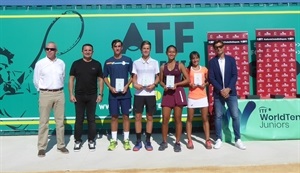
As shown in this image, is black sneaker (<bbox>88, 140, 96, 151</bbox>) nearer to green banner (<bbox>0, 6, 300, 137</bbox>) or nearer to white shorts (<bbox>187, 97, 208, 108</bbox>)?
green banner (<bbox>0, 6, 300, 137</bbox>)

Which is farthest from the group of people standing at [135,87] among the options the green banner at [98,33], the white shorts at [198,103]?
the green banner at [98,33]

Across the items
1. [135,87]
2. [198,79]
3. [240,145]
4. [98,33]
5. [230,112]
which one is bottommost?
[240,145]

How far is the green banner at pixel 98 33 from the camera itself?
7500 mm

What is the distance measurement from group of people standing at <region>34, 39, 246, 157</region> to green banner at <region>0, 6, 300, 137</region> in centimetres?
172

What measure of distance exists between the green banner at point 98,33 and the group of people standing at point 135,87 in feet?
5.64

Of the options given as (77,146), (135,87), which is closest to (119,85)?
(135,87)

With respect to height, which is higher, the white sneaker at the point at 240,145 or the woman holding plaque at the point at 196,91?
the woman holding plaque at the point at 196,91

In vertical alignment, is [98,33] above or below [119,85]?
above

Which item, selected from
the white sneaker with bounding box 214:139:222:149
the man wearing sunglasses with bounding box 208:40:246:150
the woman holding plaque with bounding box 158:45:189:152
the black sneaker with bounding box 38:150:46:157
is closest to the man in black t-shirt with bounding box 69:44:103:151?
the black sneaker with bounding box 38:150:46:157

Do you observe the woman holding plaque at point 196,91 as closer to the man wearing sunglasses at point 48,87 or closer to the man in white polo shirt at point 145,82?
the man in white polo shirt at point 145,82

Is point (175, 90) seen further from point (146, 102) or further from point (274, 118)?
point (274, 118)

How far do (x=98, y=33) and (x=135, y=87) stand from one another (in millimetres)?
2473

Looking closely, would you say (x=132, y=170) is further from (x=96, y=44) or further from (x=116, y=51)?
(x=96, y=44)

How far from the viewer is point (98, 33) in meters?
7.61
